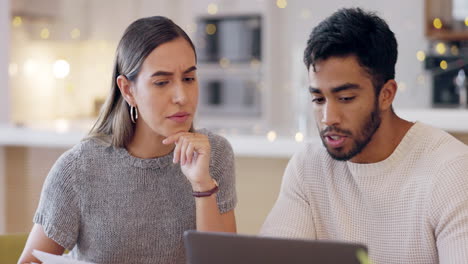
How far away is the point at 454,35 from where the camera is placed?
5.09 metres

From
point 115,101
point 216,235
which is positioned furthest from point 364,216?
point 115,101

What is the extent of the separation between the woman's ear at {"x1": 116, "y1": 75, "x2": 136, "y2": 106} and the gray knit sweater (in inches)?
6.3

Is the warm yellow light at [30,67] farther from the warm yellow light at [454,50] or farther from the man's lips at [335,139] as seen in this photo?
the man's lips at [335,139]

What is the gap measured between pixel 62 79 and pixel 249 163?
2.88 m

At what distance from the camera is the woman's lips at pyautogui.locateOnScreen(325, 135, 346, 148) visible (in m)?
1.65

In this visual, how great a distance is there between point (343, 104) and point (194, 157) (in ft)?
1.37

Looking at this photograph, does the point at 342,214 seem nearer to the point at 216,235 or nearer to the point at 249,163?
the point at 216,235

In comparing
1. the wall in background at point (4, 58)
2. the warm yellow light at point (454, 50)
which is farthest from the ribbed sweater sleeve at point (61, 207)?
the warm yellow light at point (454, 50)

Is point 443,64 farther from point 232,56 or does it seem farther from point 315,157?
point 315,157

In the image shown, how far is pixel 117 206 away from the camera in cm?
188

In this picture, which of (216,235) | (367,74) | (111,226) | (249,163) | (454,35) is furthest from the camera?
(454,35)

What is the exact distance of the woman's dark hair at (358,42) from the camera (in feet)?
5.35

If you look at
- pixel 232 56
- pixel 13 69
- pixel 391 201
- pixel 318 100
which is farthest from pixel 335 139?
pixel 232 56

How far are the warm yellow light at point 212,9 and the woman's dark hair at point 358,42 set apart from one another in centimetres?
392
